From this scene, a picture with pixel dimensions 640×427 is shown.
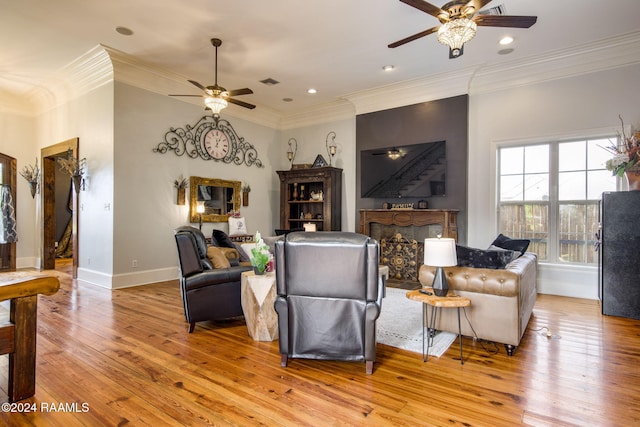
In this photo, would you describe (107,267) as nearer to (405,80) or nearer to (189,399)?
→ (189,399)

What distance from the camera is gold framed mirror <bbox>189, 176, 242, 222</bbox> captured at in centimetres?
625

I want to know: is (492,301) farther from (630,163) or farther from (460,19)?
(630,163)

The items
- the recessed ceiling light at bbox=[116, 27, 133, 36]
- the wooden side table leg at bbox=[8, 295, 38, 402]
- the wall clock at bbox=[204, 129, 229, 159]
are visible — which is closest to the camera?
the wooden side table leg at bbox=[8, 295, 38, 402]

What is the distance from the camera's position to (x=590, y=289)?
4.78m

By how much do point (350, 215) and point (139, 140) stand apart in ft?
13.4

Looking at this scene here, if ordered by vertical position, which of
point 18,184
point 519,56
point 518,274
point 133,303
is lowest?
point 133,303

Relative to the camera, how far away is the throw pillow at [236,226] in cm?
668

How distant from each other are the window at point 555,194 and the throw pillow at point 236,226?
15.5 ft

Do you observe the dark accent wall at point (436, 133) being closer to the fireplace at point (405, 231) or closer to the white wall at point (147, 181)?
the fireplace at point (405, 231)

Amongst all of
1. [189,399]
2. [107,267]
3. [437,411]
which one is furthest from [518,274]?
[107,267]

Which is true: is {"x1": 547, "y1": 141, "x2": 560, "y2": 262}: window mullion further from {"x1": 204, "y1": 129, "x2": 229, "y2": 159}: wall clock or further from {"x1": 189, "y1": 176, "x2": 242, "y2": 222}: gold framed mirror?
{"x1": 204, "y1": 129, "x2": 229, "y2": 159}: wall clock

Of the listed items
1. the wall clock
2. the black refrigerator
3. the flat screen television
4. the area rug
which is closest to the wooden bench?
the area rug

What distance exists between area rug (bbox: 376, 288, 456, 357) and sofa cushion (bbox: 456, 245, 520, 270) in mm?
749

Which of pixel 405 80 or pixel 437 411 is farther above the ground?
pixel 405 80
